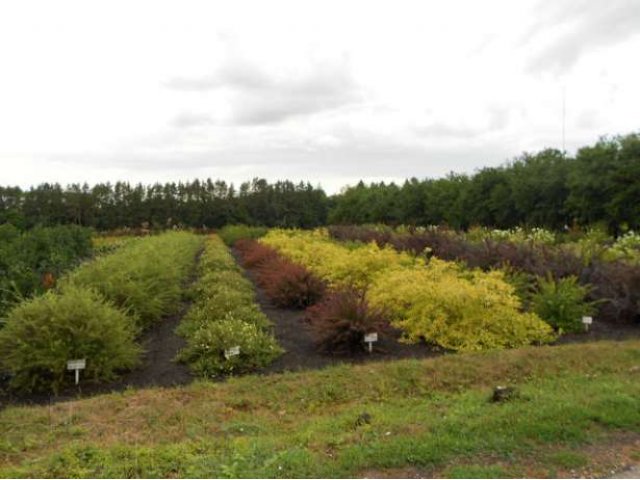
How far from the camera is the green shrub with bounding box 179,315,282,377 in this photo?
6.73m

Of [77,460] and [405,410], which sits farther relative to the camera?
[405,410]

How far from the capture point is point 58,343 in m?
6.33

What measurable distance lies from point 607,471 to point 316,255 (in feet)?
38.0

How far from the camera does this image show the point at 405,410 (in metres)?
5.36

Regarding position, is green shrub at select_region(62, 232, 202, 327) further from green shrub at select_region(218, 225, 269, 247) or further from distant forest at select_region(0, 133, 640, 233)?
green shrub at select_region(218, 225, 269, 247)

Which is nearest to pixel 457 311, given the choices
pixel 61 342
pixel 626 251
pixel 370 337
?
pixel 370 337

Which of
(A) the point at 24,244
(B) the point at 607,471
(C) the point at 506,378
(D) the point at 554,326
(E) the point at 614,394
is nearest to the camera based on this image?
(B) the point at 607,471

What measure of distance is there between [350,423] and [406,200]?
3142 cm

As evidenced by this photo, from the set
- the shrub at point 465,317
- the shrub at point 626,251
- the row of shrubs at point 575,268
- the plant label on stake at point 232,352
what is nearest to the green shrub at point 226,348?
the plant label on stake at point 232,352

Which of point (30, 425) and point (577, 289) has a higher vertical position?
point (577, 289)

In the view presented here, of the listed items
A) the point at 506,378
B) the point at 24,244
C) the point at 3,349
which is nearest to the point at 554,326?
the point at 506,378

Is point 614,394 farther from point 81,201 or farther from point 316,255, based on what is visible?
point 81,201

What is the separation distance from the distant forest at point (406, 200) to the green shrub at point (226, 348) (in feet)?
44.9

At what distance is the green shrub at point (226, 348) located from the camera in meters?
6.73
